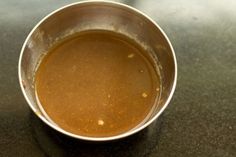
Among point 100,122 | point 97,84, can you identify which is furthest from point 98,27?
point 100,122

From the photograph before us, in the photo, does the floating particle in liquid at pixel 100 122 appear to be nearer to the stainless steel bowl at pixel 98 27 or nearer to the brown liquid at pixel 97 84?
the brown liquid at pixel 97 84

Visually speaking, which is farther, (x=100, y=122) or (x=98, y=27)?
(x=98, y=27)

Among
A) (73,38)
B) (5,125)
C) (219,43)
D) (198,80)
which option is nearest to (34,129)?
(5,125)

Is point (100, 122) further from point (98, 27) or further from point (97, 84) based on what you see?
point (98, 27)

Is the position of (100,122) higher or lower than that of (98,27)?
lower

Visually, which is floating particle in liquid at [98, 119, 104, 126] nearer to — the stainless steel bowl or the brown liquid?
the brown liquid
